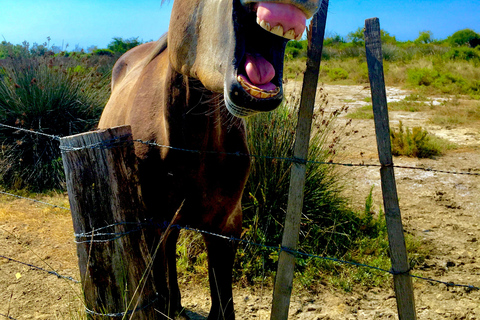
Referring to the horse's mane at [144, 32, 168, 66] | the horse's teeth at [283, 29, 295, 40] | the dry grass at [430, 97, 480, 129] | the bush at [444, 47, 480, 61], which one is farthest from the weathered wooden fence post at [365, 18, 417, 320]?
the bush at [444, 47, 480, 61]

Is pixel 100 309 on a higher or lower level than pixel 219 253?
lower

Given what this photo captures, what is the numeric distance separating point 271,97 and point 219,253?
4.73 ft

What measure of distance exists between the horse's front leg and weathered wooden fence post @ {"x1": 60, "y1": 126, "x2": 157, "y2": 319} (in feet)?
2.16

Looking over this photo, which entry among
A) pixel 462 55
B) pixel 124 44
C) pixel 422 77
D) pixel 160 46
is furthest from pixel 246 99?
pixel 462 55

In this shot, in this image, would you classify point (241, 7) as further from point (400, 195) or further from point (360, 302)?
point (400, 195)

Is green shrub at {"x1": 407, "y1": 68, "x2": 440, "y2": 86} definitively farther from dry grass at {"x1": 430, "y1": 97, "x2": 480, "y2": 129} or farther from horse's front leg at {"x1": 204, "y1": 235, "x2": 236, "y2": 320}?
horse's front leg at {"x1": 204, "y1": 235, "x2": 236, "y2": 320}

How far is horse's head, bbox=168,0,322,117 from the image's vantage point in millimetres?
1299

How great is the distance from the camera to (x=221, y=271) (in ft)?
8.45

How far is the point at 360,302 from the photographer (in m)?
3.23

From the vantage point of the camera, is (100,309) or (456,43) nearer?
(100,309)

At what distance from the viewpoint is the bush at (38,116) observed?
19.7 feet

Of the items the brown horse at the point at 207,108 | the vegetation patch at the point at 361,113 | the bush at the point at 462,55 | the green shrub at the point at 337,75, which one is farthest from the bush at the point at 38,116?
the bush at the point at 462,55

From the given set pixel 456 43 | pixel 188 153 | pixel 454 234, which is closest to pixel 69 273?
pixel 188 153

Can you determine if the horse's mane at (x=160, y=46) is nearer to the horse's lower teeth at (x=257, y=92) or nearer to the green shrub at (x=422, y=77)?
the horse's lower teeth at (x=257, y=92)
